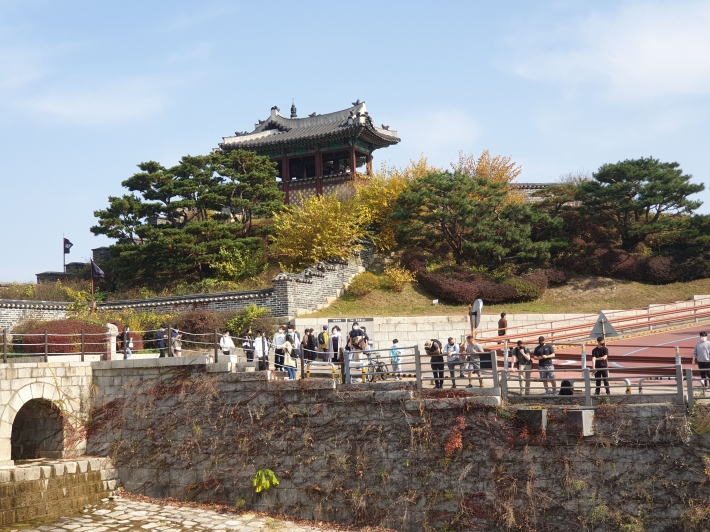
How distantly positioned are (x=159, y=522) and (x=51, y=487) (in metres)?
2.67

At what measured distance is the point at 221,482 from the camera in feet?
56.8

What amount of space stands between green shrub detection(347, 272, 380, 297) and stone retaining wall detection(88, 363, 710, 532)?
1321 centimetres

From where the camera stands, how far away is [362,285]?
102ft

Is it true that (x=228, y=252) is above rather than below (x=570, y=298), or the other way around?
above

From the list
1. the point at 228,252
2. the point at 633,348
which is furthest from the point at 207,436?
the point at 228,252

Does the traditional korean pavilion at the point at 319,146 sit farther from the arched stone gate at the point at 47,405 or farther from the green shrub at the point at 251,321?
the arched stone gate at the point at 47,405

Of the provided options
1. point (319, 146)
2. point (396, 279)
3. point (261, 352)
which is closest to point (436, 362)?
point (261, 352)

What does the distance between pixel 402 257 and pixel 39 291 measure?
15.8m

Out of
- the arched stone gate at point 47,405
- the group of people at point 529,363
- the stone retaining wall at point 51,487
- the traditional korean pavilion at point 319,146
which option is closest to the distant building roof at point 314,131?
the traditional korean pavilion at point 319,146

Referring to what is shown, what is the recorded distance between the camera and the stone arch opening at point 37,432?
63.1 feet

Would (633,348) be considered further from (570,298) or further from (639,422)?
(639,422)

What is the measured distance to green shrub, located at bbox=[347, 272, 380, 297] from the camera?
31.0 meters

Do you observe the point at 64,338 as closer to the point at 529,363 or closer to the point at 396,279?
the point at 529,363

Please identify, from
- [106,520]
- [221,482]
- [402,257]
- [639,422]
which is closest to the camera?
[639,422]
